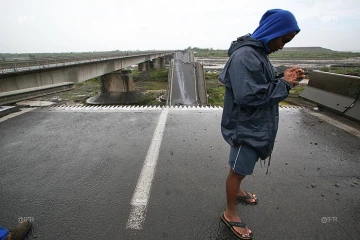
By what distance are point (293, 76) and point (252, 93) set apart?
1.60 feet

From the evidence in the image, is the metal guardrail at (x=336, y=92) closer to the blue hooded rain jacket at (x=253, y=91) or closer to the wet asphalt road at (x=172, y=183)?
the wet asphalt road at (x=172, y=183)

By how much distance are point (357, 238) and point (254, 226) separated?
1046mm

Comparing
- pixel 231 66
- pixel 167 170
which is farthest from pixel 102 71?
pixel 231 66

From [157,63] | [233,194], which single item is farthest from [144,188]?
[157,63]

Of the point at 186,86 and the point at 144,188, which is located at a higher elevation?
the point at 144,188

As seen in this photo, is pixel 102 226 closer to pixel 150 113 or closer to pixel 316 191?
pixel 316 191

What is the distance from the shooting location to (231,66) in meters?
2.04

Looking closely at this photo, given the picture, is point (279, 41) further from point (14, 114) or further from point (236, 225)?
point (14, 114)

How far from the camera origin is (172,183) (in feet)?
10.2

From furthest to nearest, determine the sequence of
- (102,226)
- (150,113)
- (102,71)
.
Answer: (102,71) < (150,113) < (102,226)

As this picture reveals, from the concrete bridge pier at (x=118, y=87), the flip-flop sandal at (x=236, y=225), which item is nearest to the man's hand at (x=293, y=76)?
the flip-flop sandal at (x=236, y=225)

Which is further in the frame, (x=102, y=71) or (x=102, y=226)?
(x=102, y=71)

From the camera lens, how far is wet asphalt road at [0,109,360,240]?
7.71 ft

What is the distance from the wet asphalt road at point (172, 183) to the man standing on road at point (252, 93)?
592 millimetres
